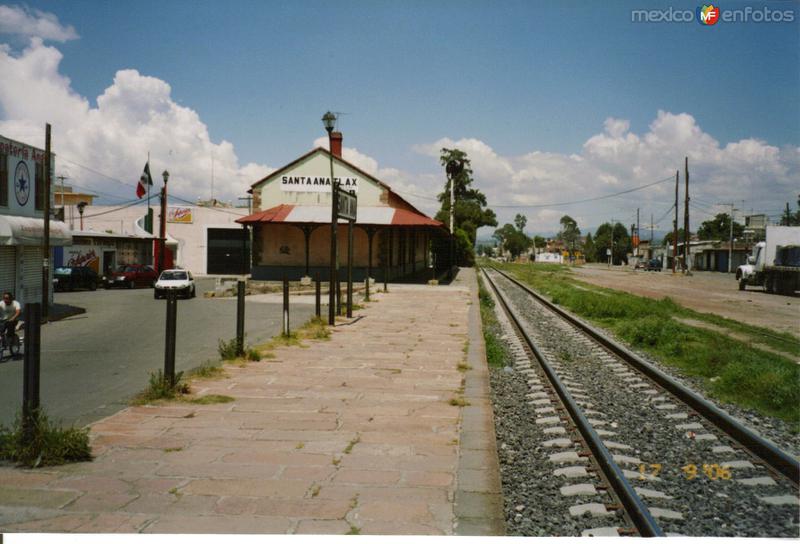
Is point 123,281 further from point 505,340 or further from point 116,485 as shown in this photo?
point 116,485

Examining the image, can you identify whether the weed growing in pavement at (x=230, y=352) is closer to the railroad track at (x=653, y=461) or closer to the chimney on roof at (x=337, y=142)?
the railroad track at (x=653, y=461)

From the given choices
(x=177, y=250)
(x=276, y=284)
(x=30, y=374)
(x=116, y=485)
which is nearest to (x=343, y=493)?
(x=116, y=485)

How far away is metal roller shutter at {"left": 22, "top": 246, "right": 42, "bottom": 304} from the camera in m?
19.5

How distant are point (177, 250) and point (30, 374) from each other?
46487mm

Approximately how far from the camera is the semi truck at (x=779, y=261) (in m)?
27.9

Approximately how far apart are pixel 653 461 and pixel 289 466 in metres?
2.91

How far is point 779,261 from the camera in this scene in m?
29.1

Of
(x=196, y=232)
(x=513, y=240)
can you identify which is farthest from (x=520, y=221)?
(x=196, y=232)

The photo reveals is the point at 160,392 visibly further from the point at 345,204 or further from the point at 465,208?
the point at 465,208

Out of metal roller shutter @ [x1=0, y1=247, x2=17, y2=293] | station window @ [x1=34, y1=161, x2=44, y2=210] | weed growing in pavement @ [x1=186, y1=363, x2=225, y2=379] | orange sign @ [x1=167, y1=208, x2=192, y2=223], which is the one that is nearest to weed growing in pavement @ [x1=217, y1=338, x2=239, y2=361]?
weed growing in pavement @ [x1=186, y1=363, x2=225, y2=379]

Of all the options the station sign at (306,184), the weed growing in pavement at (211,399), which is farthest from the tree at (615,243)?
the weed growing in pavement at (211,399)

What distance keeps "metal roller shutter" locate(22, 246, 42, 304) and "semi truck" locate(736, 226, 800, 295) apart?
28.7m

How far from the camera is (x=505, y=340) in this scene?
13227 millimetres

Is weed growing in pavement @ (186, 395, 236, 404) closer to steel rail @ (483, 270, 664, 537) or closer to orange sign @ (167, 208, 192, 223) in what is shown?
steel rail @ (483, 270, 664, 537)
